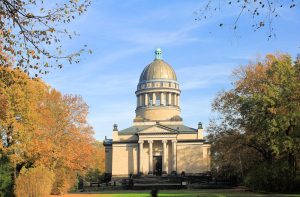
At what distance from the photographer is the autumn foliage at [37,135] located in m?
31.2

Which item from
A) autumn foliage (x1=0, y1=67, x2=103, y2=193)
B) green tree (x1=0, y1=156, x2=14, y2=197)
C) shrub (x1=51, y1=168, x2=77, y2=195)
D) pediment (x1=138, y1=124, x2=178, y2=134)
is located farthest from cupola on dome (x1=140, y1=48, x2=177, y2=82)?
green tree (x1=0, y1=156, x2=14, y2=197)

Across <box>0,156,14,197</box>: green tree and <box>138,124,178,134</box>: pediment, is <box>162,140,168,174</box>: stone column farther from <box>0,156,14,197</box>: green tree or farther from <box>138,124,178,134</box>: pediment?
<box>0,156,14,197</box>: green tree

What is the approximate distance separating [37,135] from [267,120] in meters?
18.2

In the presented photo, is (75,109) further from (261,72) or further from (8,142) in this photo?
(261,72)

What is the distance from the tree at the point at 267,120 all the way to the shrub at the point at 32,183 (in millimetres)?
17309

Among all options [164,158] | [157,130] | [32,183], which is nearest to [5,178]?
[32,183]

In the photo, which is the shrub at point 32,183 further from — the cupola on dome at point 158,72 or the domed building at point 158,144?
the cupola on dome at point 158,72

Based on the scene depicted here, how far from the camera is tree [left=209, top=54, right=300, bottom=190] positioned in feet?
112

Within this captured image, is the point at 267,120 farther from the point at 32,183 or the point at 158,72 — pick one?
the point at 158,72

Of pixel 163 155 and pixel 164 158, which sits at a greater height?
pixel 163 155

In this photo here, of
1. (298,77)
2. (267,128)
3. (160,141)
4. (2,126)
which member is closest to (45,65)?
(2,126)

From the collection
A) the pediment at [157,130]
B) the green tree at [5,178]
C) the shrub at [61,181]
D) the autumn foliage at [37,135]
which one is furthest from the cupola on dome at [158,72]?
the green tree at [5,178]

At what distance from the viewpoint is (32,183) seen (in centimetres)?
3083

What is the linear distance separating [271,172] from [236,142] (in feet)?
19.5
